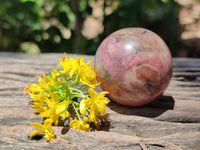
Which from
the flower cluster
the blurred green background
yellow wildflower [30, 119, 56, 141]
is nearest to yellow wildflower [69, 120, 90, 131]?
the flower cluster

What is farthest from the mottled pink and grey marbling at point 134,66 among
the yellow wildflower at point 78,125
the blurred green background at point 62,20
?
the blurred green background at point 62,20

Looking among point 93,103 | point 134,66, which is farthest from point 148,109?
point 93,103

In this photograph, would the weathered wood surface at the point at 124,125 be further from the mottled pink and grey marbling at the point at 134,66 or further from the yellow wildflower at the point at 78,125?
the mottled pink and grey marbling at the point at 134,66

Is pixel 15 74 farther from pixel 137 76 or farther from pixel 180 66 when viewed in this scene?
pixel 180 66

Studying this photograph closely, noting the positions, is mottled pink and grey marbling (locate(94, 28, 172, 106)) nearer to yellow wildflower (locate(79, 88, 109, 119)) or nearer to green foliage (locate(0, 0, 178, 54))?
yellow wildflower (locate(79, 88, 109, 119))

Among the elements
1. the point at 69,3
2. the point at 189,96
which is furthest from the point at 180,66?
the point at 69,3

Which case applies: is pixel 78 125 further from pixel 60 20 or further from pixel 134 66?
pixel 60 20
